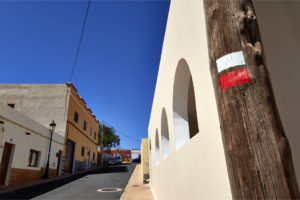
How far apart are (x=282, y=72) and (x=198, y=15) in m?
0.92

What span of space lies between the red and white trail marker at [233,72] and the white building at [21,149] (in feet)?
37.2

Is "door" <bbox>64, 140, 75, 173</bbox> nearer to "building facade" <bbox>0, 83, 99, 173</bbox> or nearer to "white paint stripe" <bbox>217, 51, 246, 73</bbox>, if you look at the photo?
"building facade" <bbox>0, 83, 99, 173</bbox>

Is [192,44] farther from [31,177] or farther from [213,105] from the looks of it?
[31,177]

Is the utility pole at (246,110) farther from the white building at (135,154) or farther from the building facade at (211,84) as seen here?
the white building at (135,154)

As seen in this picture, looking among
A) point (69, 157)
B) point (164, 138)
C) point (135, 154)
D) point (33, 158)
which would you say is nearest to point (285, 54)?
point (164, 138)

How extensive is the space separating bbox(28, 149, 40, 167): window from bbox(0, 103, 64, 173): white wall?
211mm

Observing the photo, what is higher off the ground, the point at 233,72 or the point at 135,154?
the point at 135,154

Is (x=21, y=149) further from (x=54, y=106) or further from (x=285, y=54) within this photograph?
(x=285, y=54)

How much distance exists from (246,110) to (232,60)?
0.89 ft

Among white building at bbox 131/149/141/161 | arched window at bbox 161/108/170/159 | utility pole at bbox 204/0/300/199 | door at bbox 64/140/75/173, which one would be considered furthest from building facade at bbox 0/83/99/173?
white building at bbox 131/149/141/161

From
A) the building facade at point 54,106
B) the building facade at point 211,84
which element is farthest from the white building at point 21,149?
the building facade at point 211,84

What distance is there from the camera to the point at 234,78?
1068 mm

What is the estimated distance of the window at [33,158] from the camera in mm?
12367

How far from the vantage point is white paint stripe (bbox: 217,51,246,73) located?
1.08m
